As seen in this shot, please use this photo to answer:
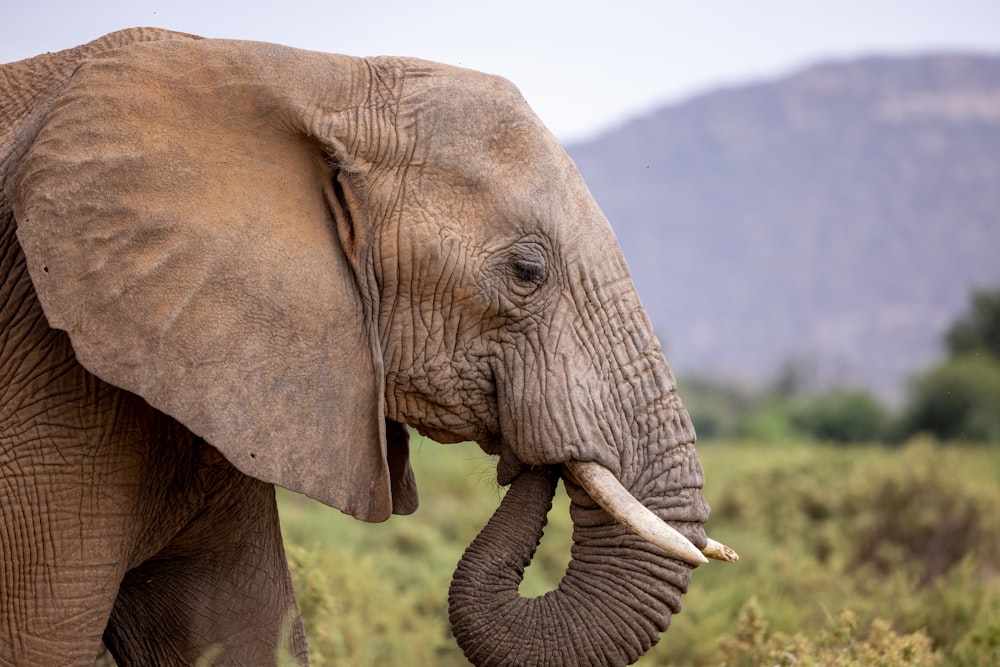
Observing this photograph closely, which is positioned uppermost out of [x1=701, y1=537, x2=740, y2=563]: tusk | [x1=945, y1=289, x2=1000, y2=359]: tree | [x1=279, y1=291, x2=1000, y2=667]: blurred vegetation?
[x1=701, y1=537, x2=740, y2=563]: tusk

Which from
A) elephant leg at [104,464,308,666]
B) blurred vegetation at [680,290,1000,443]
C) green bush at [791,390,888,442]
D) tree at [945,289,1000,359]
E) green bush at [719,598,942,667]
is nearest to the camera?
elephant leg at [104,464,308,666]

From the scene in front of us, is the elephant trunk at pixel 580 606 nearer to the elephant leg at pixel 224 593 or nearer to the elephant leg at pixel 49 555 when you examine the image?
the elephant leg at pixel 224 593

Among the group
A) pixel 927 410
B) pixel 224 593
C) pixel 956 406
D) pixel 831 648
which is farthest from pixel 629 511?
pixel 927 410

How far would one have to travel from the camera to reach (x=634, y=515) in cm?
319

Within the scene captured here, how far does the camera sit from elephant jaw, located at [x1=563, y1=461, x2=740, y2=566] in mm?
3164

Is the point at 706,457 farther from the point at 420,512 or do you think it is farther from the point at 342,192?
the point at 342,192

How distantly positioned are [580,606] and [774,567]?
251 inches

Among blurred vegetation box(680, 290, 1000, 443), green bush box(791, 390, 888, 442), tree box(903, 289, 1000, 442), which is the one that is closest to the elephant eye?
tree box(903, 289, 1000, 442)

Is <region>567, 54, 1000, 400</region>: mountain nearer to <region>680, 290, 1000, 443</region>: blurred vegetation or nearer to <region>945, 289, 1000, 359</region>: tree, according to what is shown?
<region>945, 289, 1000, 359</region>: tree

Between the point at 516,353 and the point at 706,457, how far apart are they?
49.1 feet

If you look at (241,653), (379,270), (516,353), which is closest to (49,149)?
(379,270)

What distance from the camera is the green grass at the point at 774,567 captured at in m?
5.43

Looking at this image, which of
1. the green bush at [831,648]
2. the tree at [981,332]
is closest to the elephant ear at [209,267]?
the green bush at [831,648]

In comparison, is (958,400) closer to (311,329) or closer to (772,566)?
(772,566)
